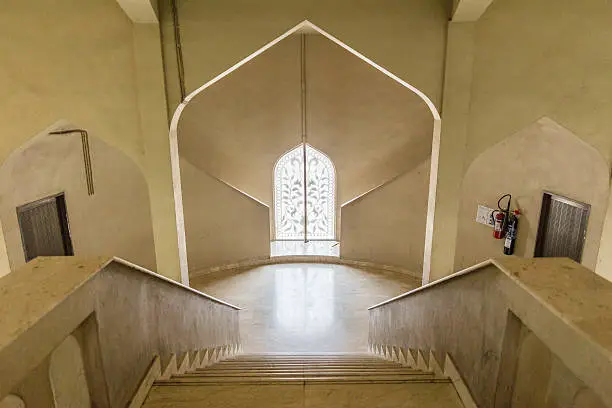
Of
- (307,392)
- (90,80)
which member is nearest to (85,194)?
(90,80)

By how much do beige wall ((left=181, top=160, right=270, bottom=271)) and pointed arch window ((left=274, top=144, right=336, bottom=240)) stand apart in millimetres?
1059

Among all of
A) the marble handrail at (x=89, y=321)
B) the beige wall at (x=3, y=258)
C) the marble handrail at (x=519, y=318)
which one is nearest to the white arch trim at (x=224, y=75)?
the beige wall at (x=3, y=258)

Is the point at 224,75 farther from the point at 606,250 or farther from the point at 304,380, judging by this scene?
the point at 606,250

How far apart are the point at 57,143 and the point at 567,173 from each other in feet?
23.2

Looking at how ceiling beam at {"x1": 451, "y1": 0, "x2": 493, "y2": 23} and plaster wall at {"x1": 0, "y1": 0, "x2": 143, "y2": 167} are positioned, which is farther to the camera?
ceiling beam at {"x1": 451, "y1": 0, "x2": 493, "y2": 23}

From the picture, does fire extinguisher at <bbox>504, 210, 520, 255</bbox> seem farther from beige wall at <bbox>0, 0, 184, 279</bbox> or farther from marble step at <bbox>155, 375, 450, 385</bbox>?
beige wall at <bbox>0, 0, 184, 279</bbox>

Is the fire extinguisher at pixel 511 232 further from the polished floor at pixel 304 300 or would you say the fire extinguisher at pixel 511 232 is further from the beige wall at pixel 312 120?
the beige wall at pixel 312 120

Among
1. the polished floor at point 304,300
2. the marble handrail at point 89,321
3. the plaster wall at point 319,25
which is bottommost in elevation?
the polished floor at point 304,300

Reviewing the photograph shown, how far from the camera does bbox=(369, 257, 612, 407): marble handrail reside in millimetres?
1259

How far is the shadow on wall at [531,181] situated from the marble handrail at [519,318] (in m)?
3.41

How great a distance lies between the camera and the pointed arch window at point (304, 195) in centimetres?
1033

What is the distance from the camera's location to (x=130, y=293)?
225 cm

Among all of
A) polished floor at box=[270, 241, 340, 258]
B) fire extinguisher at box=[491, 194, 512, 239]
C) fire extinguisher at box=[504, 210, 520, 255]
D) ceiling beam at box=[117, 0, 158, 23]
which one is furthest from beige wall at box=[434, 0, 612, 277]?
polished floor at box=[270, 241, 340, 258]

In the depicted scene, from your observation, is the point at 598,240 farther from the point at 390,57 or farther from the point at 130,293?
the point at 130,293
